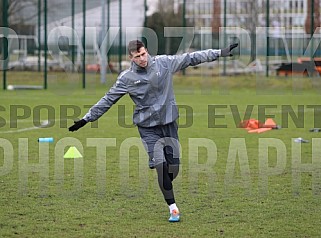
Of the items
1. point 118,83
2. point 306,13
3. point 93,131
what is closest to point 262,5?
point 306,13

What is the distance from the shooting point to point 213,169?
36.4 ft

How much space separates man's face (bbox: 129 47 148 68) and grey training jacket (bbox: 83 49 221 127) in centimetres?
9

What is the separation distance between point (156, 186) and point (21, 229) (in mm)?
2798

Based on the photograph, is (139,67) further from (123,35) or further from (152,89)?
(123,35)

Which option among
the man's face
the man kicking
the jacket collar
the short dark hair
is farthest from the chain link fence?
the short dark hair

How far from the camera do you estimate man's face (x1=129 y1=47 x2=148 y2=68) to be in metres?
7.59

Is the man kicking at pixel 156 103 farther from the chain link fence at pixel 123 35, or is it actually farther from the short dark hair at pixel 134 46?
the chain link fence at pixel 123 35

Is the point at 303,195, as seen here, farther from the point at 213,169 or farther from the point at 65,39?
the point at 65,39

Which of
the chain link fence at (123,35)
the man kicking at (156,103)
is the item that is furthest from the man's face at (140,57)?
the chain link fence at (123,35)

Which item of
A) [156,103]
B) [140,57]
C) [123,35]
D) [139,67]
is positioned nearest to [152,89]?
[156,103]

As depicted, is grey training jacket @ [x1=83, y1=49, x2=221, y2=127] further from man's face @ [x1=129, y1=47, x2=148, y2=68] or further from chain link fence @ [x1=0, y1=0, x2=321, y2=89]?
chain link fence @ [x1=0, y1=0, x2=321, y2=89]

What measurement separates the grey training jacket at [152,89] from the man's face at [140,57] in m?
0.09

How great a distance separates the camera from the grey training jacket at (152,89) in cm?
784

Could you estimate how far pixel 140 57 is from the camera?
25.1 ft
